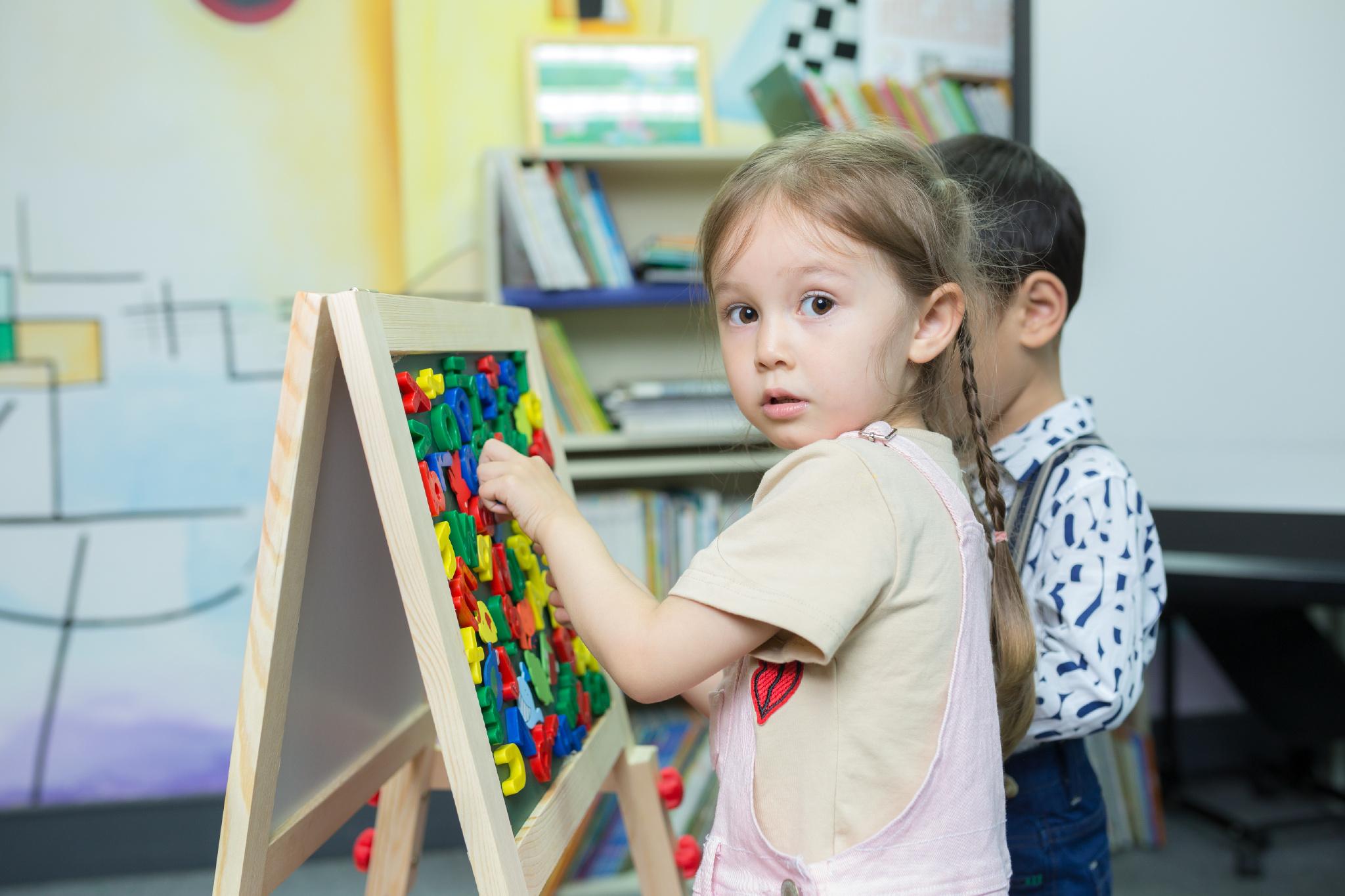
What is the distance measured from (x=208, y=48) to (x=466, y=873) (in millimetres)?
1953

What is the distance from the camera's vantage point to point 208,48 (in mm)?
2406

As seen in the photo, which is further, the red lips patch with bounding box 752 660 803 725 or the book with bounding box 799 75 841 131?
the book with bounding box 799 75 841 131

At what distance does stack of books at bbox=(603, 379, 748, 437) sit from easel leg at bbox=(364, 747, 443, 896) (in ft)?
4.03

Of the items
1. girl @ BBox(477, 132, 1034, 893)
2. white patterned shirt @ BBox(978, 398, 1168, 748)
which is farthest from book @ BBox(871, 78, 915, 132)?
girl @ BBox(477, 132, 1034, 893)

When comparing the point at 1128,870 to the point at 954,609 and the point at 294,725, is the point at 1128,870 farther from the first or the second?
the point at 294,725

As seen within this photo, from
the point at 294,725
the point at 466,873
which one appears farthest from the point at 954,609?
the point at 466,873

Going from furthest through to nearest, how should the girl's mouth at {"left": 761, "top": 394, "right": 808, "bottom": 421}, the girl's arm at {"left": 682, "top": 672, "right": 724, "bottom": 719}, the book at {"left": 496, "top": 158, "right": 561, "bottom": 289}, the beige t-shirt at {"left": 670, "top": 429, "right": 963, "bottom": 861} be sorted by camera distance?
1. the book at {"left": 496, "top": 158, "right": 561, "bottom": 289}
2. the girl's arm at {"left": 682, "top": 672, "right": 724, "bottom": 719}
3. the girl's mouth at {"left": 761, "top": 394, "right": 808, "bottom": 421}
4. the beige t-shirt at {"left": 670, "top": 429, "right": 963, "bottom": 861}

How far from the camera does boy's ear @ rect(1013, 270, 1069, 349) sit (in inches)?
44.7

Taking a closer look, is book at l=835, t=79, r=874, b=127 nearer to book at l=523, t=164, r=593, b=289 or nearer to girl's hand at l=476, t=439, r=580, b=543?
book at l=523, t=164, r=593, b=289

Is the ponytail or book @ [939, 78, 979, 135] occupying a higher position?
book @ [939, 78, 979, 135]

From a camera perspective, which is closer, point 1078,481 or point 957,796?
point 957,796

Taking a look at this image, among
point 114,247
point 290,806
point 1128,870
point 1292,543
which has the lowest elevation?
point 1128,870

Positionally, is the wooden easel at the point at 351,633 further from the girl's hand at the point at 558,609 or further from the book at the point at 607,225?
the book at the point at 607,225

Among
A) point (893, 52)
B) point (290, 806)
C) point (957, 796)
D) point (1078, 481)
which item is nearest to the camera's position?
point (957, 796)
